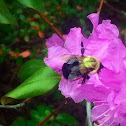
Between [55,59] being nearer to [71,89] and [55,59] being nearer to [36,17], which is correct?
[71,89]

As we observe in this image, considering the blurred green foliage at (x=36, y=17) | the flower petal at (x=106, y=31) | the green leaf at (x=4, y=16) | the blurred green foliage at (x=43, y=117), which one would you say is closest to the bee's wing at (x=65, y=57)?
the flower petal at (x=106, y=31)

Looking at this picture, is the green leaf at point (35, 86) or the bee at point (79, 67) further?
the green leaf at point (35, 86)

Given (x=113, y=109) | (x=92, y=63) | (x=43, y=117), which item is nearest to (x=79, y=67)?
(x=92, y=63)

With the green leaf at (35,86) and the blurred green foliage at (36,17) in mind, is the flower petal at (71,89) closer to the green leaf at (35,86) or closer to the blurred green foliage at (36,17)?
the green leaf at (35,86)

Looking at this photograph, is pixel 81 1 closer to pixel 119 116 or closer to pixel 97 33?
pixel 97 33

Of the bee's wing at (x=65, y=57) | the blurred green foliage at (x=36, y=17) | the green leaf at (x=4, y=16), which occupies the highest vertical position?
the green leaf at (x=4, y=16)

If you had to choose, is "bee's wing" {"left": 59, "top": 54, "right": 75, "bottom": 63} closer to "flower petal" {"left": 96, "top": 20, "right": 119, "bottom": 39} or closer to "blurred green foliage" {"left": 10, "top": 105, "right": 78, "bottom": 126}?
"flower petal" {"left": 96, "top": 20, "right": 119, "bottom": 39}
